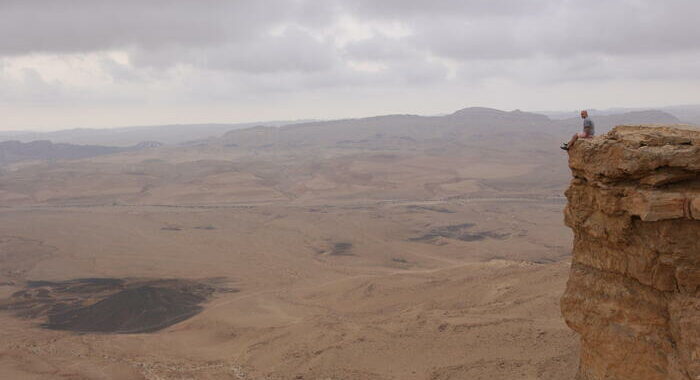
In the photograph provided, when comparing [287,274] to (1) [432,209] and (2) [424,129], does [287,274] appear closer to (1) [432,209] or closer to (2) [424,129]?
(1) [432,209]

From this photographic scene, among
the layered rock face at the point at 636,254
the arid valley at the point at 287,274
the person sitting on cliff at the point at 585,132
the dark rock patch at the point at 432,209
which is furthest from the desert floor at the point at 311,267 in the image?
the person sitting on cliff at the point at 585,132

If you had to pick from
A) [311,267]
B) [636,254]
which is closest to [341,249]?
[311,267]

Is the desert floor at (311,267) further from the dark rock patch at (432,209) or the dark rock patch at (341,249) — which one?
the dark rock patch at (432,209)

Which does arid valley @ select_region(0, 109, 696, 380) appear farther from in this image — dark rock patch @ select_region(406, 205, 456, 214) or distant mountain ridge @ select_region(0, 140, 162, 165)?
distant mountain ridge @ select_region(0, 140, 162, 165)

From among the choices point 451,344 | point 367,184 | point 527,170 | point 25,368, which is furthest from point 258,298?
point 527,170

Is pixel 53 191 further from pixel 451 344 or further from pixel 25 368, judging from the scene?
pixel 451 344
